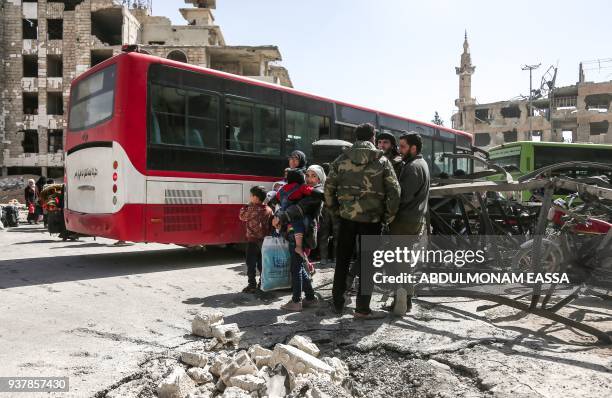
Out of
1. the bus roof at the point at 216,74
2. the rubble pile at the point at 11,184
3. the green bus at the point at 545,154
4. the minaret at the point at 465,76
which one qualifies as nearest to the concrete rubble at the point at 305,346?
the bus roof at the point at 216,74

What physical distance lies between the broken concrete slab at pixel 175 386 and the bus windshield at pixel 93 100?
195 inches

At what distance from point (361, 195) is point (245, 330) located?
5.03ft

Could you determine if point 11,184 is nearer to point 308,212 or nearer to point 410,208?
point 308,212

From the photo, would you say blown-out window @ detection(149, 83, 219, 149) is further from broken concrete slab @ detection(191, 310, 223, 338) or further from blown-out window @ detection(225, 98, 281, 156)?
broken concrete slab @ detection(191, 310, 223, 338)

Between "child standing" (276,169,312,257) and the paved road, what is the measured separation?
0.79 metres

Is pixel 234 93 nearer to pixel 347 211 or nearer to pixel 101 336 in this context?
pixel 347 211

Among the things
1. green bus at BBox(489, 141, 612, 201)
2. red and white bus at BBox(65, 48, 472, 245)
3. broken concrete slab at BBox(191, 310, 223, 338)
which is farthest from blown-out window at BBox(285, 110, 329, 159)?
green bus at BBox(489, 141, 612, 201)

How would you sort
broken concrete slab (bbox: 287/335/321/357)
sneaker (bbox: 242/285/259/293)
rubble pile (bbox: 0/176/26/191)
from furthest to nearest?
1. rubble pile (bbox: 0/176/26/191)
2. sneaker (bbox: 242/285/259/293)
3. broken concrete slab (bbox: 287/335/321/357)

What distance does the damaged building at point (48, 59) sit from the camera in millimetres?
31281

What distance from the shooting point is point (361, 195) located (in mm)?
4117

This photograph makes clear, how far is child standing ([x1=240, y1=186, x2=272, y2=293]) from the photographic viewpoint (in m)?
5.27

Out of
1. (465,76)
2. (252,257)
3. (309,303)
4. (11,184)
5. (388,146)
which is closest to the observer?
(309,303)

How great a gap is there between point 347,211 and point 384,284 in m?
1.00

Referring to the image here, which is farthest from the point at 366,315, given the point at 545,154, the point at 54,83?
the point at 54,83
